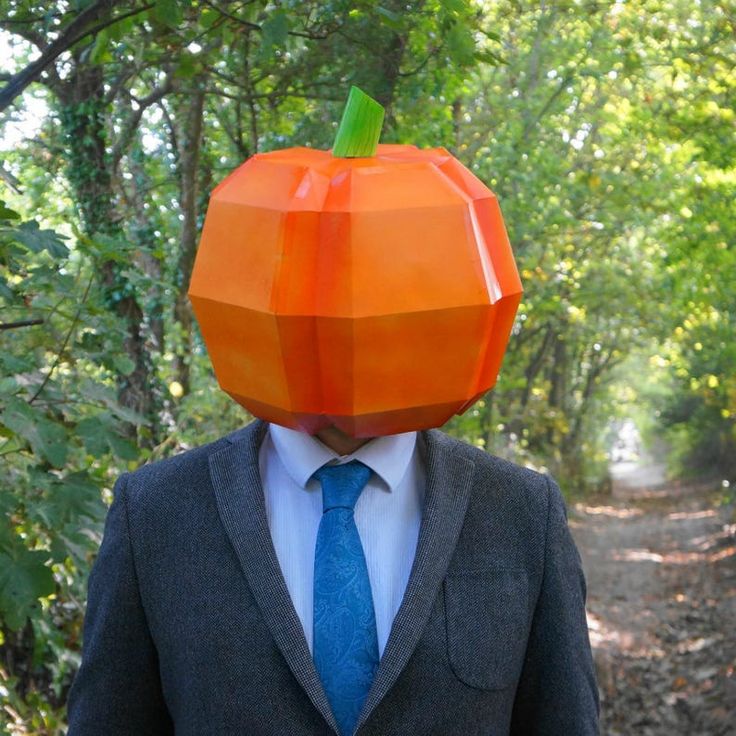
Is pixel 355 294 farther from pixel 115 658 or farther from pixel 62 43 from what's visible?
pixel 62 43

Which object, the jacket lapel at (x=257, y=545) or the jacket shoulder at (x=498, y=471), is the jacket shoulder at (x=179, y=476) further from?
the jacket shoulder at (x=498, y=471)

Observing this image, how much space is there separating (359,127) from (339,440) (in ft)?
1.68

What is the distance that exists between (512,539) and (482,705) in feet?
0.94

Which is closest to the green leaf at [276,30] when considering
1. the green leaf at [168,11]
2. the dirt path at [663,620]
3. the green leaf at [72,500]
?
the green leaf at [168,11]

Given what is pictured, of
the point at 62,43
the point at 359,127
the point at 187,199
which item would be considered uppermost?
the point at 62,43

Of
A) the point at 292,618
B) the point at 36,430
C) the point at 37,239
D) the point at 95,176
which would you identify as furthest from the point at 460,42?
the point at 95,176

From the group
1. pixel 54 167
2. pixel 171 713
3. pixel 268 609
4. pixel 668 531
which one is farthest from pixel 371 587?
pixel 668 531

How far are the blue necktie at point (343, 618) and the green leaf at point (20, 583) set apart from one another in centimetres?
99

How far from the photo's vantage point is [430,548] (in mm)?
1757

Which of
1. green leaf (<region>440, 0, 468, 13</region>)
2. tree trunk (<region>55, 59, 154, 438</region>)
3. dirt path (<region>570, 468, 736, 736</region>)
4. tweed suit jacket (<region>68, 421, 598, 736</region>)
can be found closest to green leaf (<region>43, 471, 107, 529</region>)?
tweed suit jacket (<region>68, 421, 598, 736</region>)

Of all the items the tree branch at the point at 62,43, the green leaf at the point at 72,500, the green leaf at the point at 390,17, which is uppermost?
the green leaf at the point at 390,17

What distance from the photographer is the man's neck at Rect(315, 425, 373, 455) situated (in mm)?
1736

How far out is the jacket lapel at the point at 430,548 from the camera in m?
1.66

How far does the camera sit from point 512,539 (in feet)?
6.14
